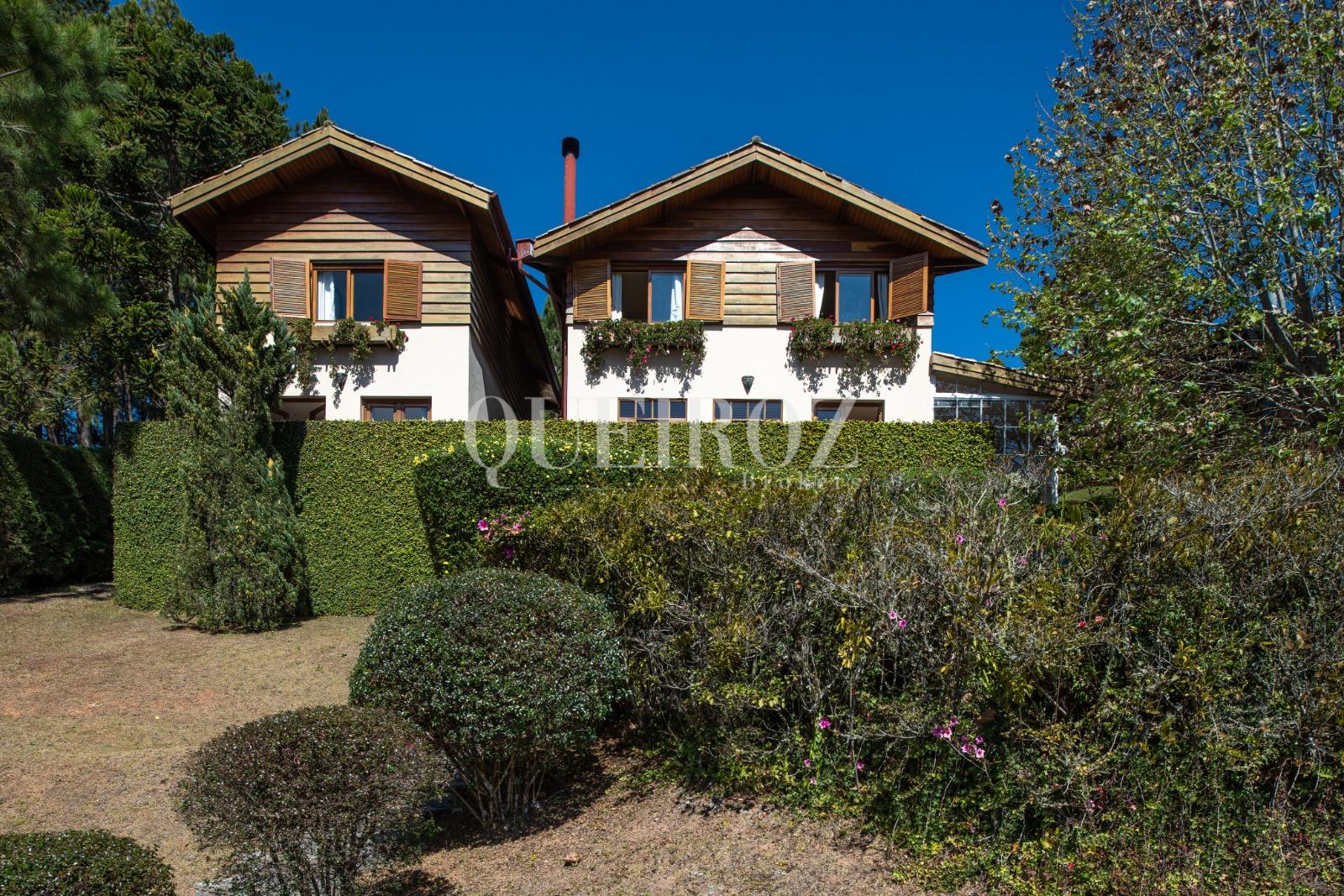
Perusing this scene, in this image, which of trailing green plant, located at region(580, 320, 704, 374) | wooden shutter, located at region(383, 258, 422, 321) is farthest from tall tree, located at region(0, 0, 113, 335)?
trailing green plant, located at region(580, 320, 704, 374)

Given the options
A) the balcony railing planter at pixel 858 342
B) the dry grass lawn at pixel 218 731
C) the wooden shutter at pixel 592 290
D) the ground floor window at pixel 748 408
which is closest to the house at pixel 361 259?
the wooden shutter at pixel 592 290

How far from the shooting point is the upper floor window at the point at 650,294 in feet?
49.1

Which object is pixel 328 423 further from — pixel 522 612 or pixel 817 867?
pixel 817 867

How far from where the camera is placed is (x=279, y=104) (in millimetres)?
20516

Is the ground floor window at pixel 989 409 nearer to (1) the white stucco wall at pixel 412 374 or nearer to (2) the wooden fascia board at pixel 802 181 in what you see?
(2) the wooden fascia board at pixel 802 181

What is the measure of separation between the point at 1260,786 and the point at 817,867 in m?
2.35

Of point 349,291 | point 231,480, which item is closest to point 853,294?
point 349,291

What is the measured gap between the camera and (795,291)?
1466 centimetres

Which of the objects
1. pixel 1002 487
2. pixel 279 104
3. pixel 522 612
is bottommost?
pixel 522 612

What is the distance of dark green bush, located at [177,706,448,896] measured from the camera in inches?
142

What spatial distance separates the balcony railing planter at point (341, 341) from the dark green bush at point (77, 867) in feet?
38.6

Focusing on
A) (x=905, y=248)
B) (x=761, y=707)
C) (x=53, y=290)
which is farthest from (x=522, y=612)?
(x=905, y=248)

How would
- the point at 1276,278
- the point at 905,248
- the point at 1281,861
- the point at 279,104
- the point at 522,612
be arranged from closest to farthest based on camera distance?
1. the point at 1281,861
2. the point at 522,612
3. the point at 1276,278
4. the point at 905,248
5. the point at 279,104

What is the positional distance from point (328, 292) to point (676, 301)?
6.23m
